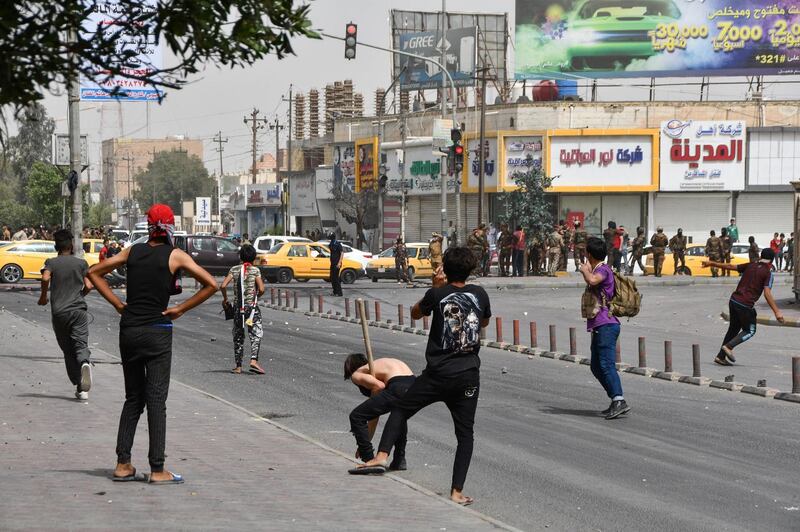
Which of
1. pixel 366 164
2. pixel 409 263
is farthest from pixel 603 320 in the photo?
pixel 366 164

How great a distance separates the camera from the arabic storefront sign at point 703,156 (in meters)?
58.7

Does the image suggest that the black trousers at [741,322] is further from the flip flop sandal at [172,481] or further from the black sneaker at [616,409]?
the flip flop sandal at [172,481]

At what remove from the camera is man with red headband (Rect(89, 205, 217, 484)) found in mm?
8531

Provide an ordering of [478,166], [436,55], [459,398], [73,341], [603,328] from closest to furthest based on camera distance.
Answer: [459,398], [603,328], [73,341], [478,166], [436,55]

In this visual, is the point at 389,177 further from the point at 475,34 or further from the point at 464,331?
the point at 464,331

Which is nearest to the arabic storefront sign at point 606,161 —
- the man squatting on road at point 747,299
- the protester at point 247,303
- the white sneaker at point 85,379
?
the man squatting on road at point 747,299

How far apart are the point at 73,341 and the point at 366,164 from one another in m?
60.3

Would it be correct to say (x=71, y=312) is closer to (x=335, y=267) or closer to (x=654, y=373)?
(x=654, y=373)

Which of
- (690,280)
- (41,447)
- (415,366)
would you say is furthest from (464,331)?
(690,280)

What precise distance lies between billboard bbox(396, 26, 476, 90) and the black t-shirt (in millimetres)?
59892

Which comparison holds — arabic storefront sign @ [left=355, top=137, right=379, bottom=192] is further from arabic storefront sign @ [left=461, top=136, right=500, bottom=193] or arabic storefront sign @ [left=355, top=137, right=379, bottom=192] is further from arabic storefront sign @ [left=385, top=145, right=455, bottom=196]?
arabic storefront sign @ [left=461, top=136, right=500, bottom=193]

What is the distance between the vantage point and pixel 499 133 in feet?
198

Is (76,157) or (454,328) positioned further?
(76,157)

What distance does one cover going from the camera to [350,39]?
33.0m
